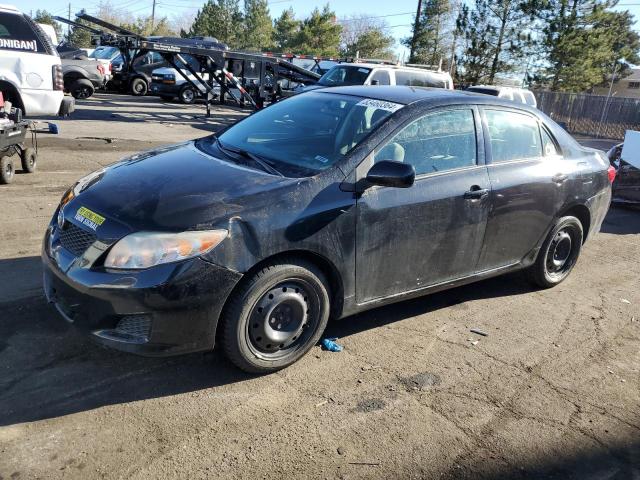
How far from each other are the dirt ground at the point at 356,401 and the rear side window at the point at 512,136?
129cm

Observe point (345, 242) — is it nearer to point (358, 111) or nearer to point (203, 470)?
point (358, 111)

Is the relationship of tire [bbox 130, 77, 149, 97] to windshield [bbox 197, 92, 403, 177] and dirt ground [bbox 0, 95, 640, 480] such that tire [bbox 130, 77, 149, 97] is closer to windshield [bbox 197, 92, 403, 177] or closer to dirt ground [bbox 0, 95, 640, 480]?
dirt ground [bbox 0, 95, 640, 480]

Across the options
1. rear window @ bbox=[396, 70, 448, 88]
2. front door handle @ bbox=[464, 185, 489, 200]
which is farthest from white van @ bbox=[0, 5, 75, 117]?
rear window @ bbox=[396, 70, 448, 88]

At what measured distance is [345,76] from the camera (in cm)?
1555

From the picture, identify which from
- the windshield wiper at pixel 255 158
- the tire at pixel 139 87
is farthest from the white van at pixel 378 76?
the windshield wiper at pixel 255 158

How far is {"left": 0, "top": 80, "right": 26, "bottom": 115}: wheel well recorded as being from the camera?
8815mm

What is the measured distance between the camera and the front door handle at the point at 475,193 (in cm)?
413

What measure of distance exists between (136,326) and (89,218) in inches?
27.1

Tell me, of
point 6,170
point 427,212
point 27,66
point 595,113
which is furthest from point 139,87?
point 427,212

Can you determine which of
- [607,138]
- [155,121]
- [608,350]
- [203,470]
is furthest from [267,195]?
[607,138]

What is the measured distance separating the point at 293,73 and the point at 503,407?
15450 millimetres

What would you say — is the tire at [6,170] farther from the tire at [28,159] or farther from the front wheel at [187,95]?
the front wheel at [187,95]

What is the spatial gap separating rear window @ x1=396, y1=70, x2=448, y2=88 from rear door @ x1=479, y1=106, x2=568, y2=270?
10876 millimetres

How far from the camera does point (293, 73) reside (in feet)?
57.3
